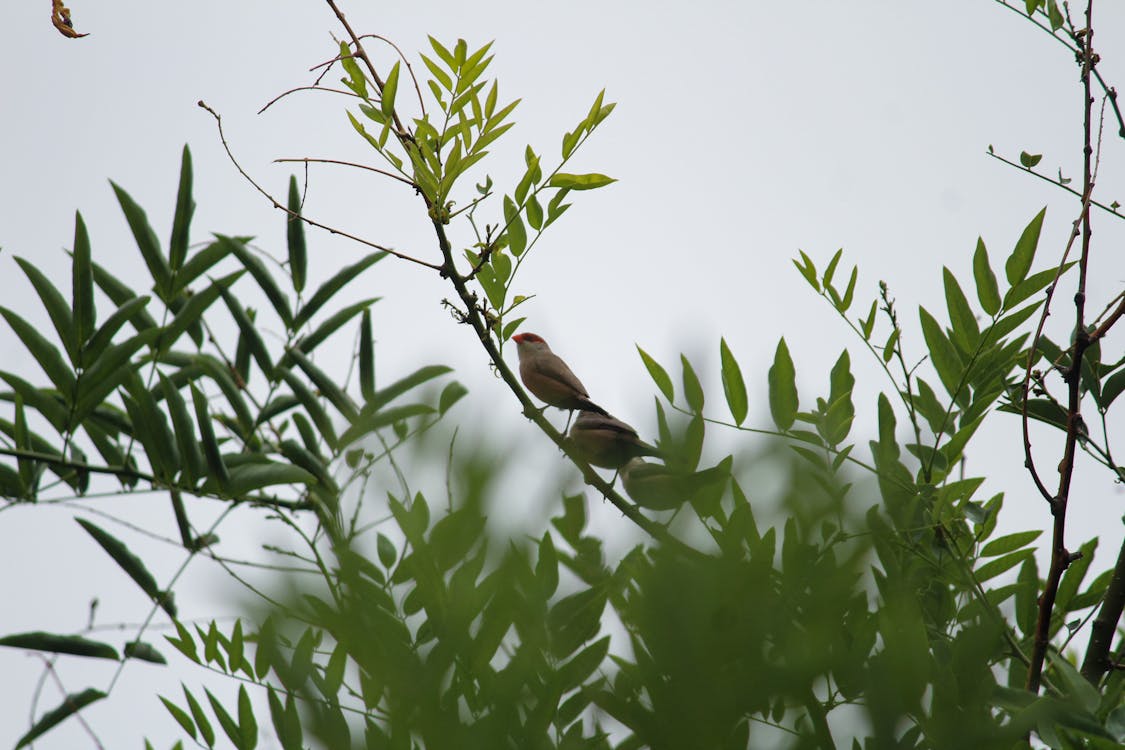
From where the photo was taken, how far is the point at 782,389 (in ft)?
7.26

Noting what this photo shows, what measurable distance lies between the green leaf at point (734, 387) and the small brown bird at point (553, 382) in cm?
191

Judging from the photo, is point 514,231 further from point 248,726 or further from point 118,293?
point 248,726

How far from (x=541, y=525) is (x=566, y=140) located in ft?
6.79

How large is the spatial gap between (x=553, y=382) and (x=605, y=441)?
3.58ft

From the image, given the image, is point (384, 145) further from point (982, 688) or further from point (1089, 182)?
point (982, 688)

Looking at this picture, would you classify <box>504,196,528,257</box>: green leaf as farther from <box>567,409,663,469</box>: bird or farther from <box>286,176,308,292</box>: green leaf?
<box>567,409,663,469</box>: bird

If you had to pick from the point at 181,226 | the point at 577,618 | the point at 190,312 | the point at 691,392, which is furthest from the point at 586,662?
the point at 181,226

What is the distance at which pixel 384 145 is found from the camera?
2656mm

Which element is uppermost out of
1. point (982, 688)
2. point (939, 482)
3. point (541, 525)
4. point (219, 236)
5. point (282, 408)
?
point (219, 236)

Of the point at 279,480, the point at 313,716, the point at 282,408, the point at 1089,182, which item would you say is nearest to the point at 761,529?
the point at 313,716

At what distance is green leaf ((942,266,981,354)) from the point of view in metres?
2.52

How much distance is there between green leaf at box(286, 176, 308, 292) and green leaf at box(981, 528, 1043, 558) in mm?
1961

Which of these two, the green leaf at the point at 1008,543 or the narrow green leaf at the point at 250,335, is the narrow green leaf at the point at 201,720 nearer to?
the narrow green leaf at the point at 250,335

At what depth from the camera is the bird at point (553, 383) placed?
4555 mm
